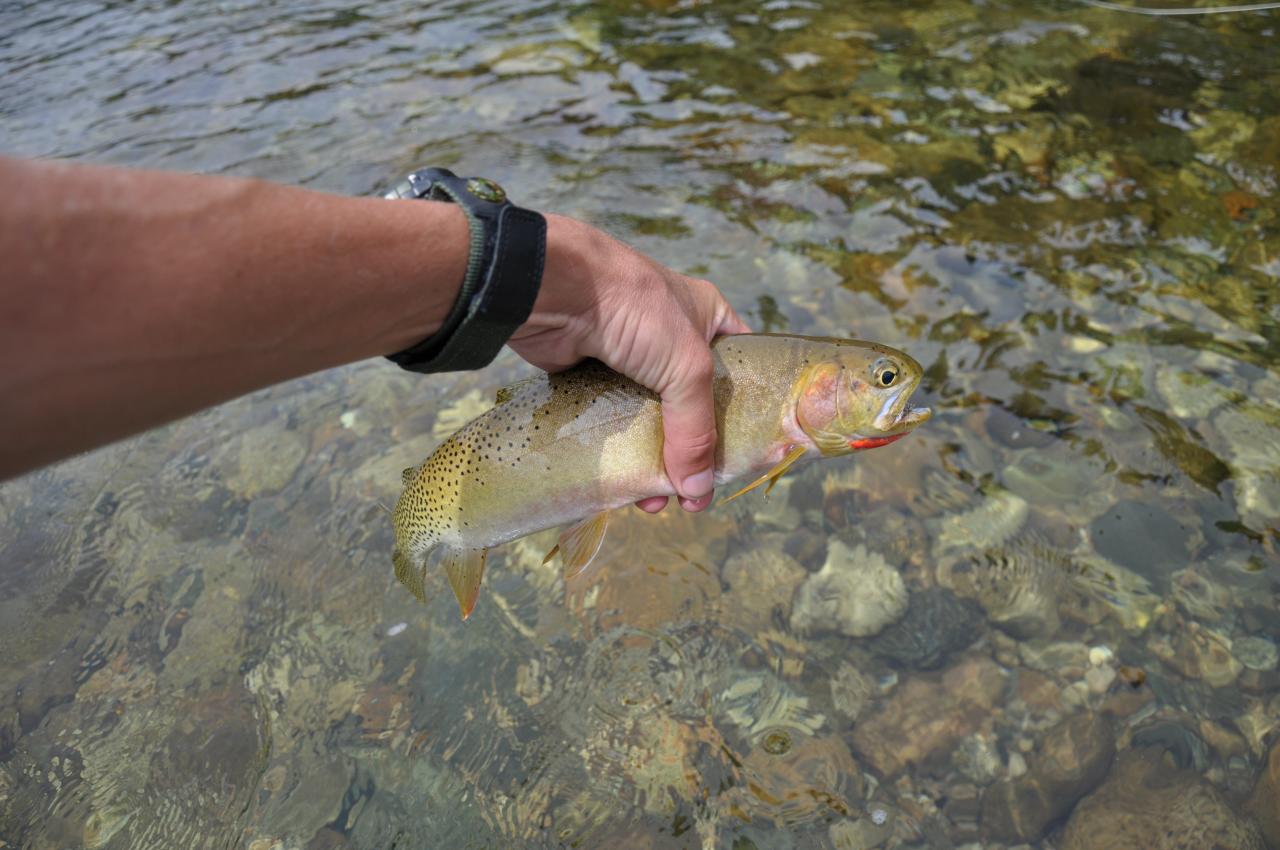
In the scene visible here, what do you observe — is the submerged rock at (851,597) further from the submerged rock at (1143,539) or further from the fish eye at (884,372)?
the fish eye at (884,372)

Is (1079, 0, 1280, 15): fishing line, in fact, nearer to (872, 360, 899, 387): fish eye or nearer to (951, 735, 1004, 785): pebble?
(951, 735, 1004, 785): pebble

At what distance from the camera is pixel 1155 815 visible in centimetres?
379

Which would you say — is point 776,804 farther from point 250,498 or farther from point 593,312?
point 250,498

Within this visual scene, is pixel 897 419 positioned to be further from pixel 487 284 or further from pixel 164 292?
pixel 164 292

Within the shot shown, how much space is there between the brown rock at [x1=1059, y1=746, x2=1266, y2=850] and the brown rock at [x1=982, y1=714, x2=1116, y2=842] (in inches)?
2.5

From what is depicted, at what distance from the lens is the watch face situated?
8.05ft

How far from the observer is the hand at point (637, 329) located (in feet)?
8.58

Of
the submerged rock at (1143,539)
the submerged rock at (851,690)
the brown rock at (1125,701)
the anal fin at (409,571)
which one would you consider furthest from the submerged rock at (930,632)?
the anal fin at (409,571)

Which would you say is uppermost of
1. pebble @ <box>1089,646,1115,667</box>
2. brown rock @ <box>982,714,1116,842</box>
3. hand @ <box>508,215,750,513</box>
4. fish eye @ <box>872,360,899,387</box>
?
→ hand @ <box>508,215,750,513</box>

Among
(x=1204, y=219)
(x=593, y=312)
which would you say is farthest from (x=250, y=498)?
(x=1204, y=219)

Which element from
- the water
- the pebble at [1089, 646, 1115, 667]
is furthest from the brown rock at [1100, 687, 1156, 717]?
the pebble at [1089, 646, 1115, 667]

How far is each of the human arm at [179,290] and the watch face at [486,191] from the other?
0.44 feet

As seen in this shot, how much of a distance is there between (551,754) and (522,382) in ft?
5.81

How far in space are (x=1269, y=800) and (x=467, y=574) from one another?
359cm
